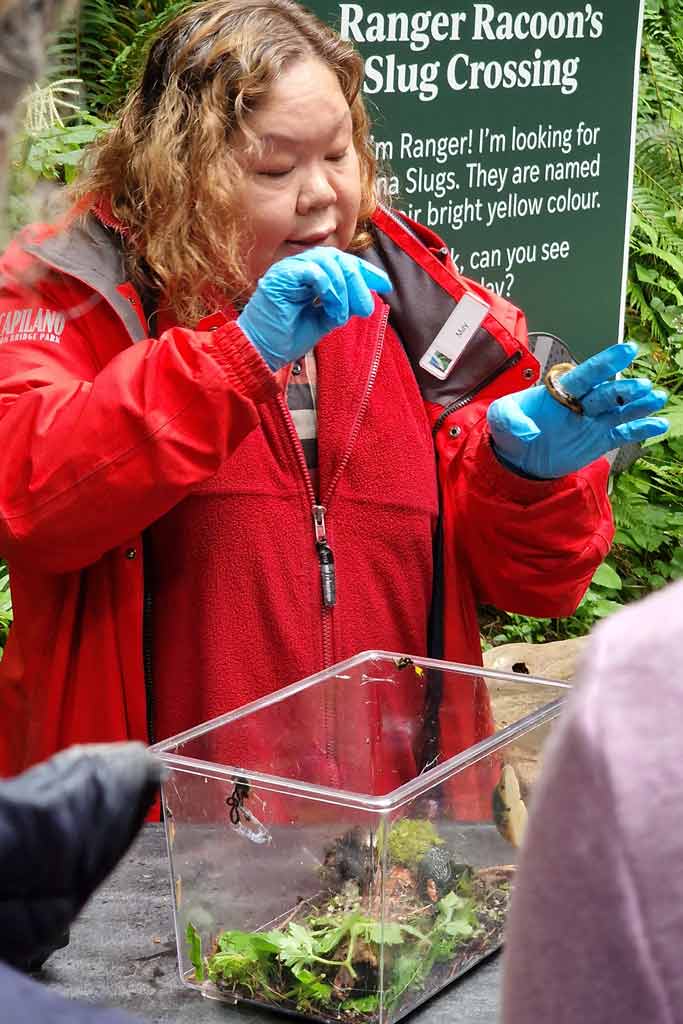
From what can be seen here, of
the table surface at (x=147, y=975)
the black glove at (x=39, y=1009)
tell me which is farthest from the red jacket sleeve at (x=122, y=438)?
the black glove at (x=39, y=1009)

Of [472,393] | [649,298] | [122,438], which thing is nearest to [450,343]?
[472,393]

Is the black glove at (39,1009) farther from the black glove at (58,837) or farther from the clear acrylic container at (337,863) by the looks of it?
the clear acrylic container at (337,863)

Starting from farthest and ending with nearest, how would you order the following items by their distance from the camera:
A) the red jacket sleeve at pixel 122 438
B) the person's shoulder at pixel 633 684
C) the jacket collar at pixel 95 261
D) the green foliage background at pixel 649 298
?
the green foliage background at pixel 649 298, the jacket collar at pixel 95 261, the red jacket sleeve at pixel 122 438, the person's shoulder at pixel 633 684

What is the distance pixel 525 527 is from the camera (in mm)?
2152

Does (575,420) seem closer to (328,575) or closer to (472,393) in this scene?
(472,393)

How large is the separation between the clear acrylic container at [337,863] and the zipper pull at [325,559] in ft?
1.85

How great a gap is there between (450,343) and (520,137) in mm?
1150

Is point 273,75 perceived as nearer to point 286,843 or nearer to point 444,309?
point 444,309

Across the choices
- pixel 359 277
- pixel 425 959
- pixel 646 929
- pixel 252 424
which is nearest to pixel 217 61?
pixel 359 277

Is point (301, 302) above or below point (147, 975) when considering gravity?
above

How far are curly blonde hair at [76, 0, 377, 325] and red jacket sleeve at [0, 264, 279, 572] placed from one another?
0.68 ft

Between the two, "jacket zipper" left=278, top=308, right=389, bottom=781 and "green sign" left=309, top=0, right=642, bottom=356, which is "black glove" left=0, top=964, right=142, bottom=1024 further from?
"green sign" left=309, top=0, right=642, bottom=356

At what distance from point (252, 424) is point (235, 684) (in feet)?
1.43

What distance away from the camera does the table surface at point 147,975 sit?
4.42 ft
